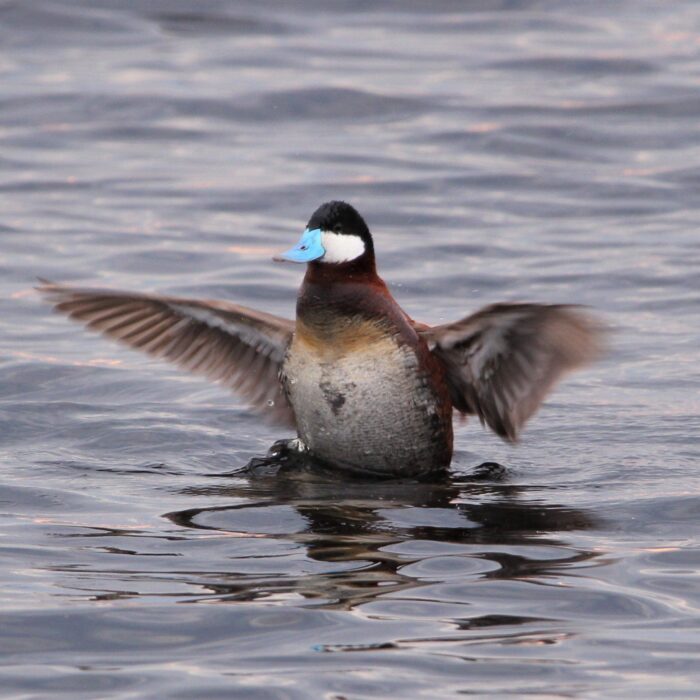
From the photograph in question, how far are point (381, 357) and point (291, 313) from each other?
12.6 ft

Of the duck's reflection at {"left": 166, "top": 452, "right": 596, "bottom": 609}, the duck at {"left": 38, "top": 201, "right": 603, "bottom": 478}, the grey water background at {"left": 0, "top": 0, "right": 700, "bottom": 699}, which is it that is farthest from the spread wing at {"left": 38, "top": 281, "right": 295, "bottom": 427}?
the duck's reflection at {"left": 166, "top": 452, "right": 596, "bottom": 609}

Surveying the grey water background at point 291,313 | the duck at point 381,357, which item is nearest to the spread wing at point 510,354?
the duck at point 381,357

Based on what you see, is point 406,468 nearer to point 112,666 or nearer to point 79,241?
point 112,666

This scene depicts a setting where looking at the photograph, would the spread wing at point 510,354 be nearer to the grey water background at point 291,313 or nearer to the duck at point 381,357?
the duck at point 381,357

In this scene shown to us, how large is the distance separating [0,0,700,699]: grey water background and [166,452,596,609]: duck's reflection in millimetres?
24

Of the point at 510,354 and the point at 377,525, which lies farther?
the point at 510,354

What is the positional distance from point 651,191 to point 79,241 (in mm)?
5360

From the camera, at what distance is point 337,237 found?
7.89 m

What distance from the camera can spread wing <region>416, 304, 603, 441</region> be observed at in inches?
293

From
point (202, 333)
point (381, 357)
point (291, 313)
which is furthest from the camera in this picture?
point (291, 313)

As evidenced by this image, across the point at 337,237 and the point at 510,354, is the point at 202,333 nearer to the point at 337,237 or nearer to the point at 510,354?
the point at 337,237

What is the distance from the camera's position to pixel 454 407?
861 cm

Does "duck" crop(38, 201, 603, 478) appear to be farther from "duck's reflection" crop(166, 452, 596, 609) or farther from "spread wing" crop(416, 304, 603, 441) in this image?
"duck's reflection" crop(166, 452, 596, 609)

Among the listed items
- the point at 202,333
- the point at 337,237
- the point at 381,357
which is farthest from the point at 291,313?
the point at 381,357
